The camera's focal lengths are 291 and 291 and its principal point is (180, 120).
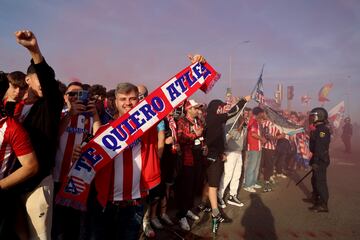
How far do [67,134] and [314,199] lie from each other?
5741 millimetres

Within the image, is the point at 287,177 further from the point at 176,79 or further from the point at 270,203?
the point at 176,79

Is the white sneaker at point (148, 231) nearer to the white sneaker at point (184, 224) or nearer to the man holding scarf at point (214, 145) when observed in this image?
the white sneaker at point (184, 224)

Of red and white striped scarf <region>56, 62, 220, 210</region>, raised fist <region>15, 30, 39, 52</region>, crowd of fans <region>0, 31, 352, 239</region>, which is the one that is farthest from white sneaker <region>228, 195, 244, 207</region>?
raised fist <region>15, 30, 39, 52</region>

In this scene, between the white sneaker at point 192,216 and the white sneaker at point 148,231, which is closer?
the white sneaker at point 148,231

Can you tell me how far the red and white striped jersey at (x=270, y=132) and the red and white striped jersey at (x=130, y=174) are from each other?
22.0ft

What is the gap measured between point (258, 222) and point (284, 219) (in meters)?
0.63

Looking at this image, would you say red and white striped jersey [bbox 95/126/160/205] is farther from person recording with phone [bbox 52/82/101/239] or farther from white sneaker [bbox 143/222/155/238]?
white sneaker [bbox 143/222/155/238]

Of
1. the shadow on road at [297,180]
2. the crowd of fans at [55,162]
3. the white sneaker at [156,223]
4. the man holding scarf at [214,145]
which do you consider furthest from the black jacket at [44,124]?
the shadow on road at [297,180]

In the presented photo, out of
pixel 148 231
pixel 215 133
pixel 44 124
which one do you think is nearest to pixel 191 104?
pixel 215 133

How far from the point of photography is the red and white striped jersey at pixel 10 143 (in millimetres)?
2104

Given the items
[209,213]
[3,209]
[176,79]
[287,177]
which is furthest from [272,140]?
[3,209]

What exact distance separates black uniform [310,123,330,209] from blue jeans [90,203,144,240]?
4.96 metres

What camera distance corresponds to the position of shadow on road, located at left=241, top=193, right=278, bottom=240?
4754 mm

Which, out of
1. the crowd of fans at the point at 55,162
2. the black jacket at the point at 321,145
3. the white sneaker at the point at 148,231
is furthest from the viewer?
the black jacket at the point at 321,145
